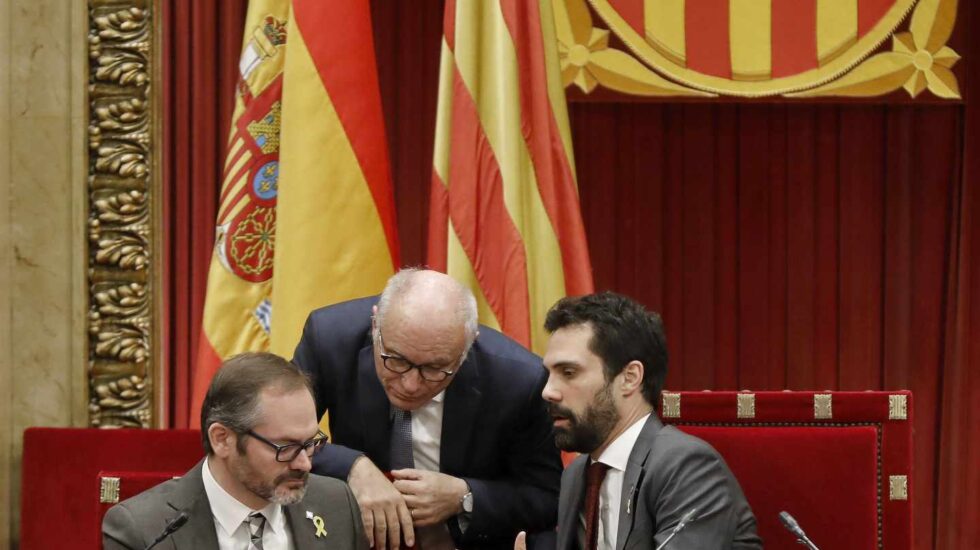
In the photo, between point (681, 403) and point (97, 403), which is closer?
point (681, 403)

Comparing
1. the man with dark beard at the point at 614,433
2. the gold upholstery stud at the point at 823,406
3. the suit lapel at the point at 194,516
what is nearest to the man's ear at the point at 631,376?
the man with dark beard at the point at 614,433

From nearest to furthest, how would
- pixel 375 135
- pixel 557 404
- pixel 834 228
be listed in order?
pixel 557 404 < pixel 375 135 < pixel 834 228

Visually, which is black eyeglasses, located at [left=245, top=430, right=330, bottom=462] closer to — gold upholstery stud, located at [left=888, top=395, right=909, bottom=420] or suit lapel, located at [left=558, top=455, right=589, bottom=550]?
suit lapel, located at [left=558, top=455, right=589, bottom=550]

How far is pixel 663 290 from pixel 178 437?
6.44 ft

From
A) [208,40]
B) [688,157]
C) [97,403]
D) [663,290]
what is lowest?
[97,403]

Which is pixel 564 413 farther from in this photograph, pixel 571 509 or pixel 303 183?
pixel 303 183

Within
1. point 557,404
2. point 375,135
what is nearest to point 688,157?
point 375,135

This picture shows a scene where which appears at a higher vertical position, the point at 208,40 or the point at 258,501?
the point at 208,40

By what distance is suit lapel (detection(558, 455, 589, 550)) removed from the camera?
3.00 m

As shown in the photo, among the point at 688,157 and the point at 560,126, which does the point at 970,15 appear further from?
the point at 560,126

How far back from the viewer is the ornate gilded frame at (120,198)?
4.57 m

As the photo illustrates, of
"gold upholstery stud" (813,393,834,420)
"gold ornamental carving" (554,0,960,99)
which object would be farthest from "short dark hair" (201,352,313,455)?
"gold ornamental carving" (554,0,960,99)

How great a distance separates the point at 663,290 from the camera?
4.96 metres

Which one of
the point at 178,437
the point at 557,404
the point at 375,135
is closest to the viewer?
the point at 557,404
